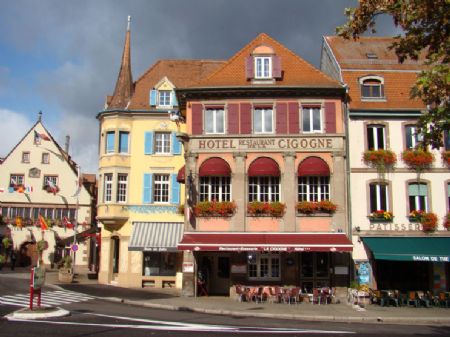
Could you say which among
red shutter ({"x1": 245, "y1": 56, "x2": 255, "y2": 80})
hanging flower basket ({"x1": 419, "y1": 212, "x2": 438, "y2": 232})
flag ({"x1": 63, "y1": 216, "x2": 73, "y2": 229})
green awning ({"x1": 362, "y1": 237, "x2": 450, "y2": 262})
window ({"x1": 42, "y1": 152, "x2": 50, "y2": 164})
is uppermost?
red shutter ({"x1": 245, "y1": 56, "x2": 255, "y2": 80})

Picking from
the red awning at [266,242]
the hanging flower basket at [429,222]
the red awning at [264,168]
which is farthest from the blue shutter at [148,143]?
the hanging flower basket at [429,222]

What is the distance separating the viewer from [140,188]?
32.6m

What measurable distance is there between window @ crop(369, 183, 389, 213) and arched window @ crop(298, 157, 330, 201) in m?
2.21

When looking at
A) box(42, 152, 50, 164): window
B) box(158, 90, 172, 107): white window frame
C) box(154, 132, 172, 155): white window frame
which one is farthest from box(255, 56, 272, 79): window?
box(42, 152, 50, 164): window

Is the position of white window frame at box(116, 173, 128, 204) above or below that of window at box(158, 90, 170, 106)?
below

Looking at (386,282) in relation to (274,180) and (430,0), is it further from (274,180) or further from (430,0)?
(430,0)

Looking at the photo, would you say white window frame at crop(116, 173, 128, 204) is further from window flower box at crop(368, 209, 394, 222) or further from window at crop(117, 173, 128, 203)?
window flower box at crop(368, 209, 394, 222)

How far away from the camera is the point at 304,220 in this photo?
84.6ft

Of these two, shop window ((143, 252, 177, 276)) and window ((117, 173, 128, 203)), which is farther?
window ((117, 173, 128, 203))

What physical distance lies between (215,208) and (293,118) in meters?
6.09

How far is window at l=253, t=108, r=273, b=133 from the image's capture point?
88.3ft

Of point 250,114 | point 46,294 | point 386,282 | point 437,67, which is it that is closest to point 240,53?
point 250,114

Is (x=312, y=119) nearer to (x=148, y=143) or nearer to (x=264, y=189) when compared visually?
(x=264, y=189)

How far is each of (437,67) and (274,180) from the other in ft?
49.7
